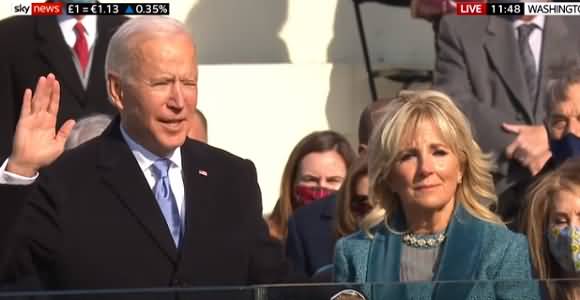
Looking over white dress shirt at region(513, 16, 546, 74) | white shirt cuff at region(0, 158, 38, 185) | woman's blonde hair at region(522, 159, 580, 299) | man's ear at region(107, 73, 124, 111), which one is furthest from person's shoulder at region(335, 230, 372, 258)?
white dress shirt at region(513, 16, 546, 74)

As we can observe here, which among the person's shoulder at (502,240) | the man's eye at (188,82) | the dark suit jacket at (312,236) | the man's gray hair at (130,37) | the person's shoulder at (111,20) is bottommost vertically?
the dark suit jacket at (312,236)

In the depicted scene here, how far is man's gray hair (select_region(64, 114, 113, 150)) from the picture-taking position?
6.05 metres

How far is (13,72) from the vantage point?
697cm

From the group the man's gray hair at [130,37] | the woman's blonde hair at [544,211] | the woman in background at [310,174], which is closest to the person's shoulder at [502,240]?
the woman's blonde hair at [544,211]

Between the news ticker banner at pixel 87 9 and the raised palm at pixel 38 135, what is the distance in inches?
99.7

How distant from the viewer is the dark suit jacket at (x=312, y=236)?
5.78 meters

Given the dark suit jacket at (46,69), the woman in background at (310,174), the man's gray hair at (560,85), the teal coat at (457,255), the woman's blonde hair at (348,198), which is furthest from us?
the dark suit jacket at (46,69)

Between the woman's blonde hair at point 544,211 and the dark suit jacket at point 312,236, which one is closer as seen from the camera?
the woman's blonde hair at point 544,211

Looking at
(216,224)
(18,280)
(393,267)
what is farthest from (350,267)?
(18,280)

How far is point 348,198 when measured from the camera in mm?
5660

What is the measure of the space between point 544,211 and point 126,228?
150 centimetres

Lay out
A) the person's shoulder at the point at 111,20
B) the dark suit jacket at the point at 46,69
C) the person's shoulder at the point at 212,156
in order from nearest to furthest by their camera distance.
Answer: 1. the person's shoulder at the point at 212,156
2. the dark suit jacket at the point at 46,69
3. the person's shoulder at the point at 111,20

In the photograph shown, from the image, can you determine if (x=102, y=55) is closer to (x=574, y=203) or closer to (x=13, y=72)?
(x=13, y=72)

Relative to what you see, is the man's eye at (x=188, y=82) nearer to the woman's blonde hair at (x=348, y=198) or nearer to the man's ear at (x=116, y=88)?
the man's ear at (x=116, y=88)
